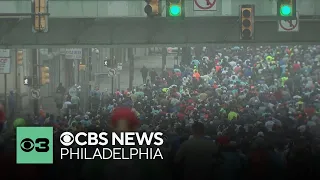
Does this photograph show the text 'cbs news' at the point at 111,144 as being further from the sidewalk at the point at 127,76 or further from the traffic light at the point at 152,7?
the sidewalk at the point at 127,76

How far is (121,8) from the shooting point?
29.4m

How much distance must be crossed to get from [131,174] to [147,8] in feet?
28.0

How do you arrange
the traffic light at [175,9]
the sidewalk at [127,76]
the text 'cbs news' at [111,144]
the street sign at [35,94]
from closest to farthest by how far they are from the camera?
the text 'cbs news' at [111,144] → the traffic light at [175,9] → the street sign at [35,94] → the sidewalk at [127,76]

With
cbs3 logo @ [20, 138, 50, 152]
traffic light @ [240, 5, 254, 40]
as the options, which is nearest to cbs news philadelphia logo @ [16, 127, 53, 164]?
cbs3 logo @ [20, 138, 50, 152]

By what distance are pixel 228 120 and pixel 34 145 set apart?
7740 millimetres

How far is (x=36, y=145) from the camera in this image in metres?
13.3

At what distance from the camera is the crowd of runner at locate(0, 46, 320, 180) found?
1106 centimetres

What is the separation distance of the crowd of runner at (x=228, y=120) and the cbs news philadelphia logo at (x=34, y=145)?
47 cm

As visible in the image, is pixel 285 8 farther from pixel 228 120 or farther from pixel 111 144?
pixel 111 144

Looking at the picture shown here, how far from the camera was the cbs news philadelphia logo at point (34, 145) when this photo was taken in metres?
12.4

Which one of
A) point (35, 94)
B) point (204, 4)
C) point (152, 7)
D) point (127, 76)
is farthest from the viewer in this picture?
point (127, 76)

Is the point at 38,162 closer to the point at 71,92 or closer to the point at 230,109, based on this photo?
the point at 230,109

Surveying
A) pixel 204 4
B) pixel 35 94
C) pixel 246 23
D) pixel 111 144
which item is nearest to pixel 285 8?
pixel 246 23

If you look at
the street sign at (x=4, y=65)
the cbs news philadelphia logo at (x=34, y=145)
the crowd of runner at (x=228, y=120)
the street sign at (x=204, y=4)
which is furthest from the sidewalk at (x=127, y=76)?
the cbs news philadelphia logo at (x=34, y=145)
